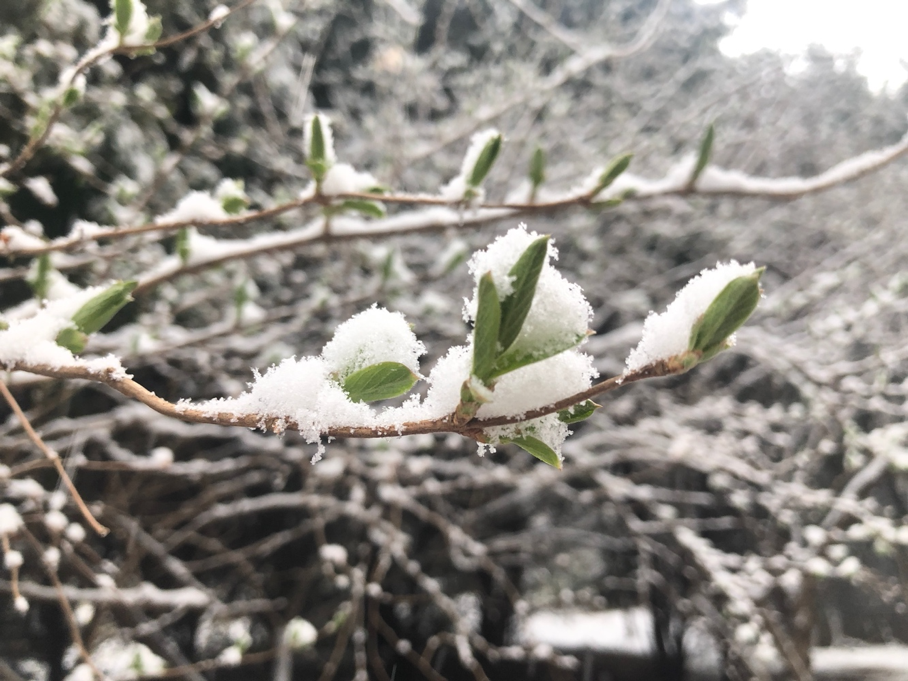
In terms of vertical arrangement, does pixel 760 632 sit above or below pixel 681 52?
below

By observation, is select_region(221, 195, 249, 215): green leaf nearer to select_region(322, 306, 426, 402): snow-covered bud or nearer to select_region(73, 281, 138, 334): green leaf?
select_region(73, 281, 138, 334): green leaf

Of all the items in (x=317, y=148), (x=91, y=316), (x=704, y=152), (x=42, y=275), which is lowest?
(x=91, y=316)

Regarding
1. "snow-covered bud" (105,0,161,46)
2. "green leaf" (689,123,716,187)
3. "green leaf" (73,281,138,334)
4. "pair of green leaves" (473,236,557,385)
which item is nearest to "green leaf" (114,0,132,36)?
"snow-covered bud" (105,0,161,46)

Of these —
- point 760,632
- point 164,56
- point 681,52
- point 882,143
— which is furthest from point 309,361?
point 882,143

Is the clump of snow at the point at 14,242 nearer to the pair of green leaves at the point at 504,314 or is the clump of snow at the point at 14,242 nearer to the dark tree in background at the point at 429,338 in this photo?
the dark tree in background at the point at 429,338

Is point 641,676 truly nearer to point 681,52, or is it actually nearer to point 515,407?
point 681,52

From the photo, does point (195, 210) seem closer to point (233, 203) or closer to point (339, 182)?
point (233, 203)

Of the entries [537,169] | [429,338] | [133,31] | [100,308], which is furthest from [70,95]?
[429,338]
